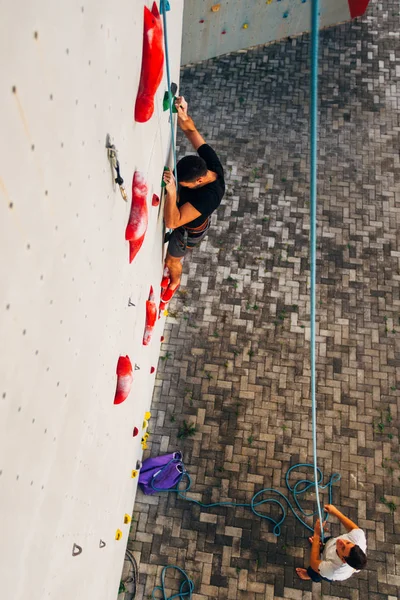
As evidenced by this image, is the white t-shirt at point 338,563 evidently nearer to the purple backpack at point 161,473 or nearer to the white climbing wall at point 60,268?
the purple backpack at point 161,473

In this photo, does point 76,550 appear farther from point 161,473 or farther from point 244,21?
point 244,21

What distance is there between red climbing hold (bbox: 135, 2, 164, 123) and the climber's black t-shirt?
151 cm

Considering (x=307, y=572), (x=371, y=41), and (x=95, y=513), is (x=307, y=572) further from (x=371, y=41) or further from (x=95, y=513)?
(x=371, y=41)

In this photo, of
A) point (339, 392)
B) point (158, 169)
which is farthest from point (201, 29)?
point (339, 392)

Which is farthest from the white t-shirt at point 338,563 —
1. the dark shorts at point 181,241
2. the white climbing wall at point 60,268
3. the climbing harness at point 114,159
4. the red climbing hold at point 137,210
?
the climbing harness at point 114,159

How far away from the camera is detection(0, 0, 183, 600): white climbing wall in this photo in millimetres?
1049

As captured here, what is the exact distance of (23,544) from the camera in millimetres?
1432

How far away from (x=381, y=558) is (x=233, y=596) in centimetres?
144

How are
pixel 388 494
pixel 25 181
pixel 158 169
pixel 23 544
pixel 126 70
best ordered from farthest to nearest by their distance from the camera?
pixel 388 494, pixel 158 169, pixel 126 70, pixel 23 544, pixel 25 181

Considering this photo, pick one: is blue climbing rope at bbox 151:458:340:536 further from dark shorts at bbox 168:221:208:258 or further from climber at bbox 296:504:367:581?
dark shorts at bbox 168:221:208:258

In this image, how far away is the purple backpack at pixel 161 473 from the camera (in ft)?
15.3

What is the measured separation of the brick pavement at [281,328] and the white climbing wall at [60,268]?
234 centimetres

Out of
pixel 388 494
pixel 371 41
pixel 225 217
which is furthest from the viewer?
pixel 371 41

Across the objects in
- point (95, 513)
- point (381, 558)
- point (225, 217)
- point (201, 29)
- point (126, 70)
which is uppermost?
point (126, 70)
